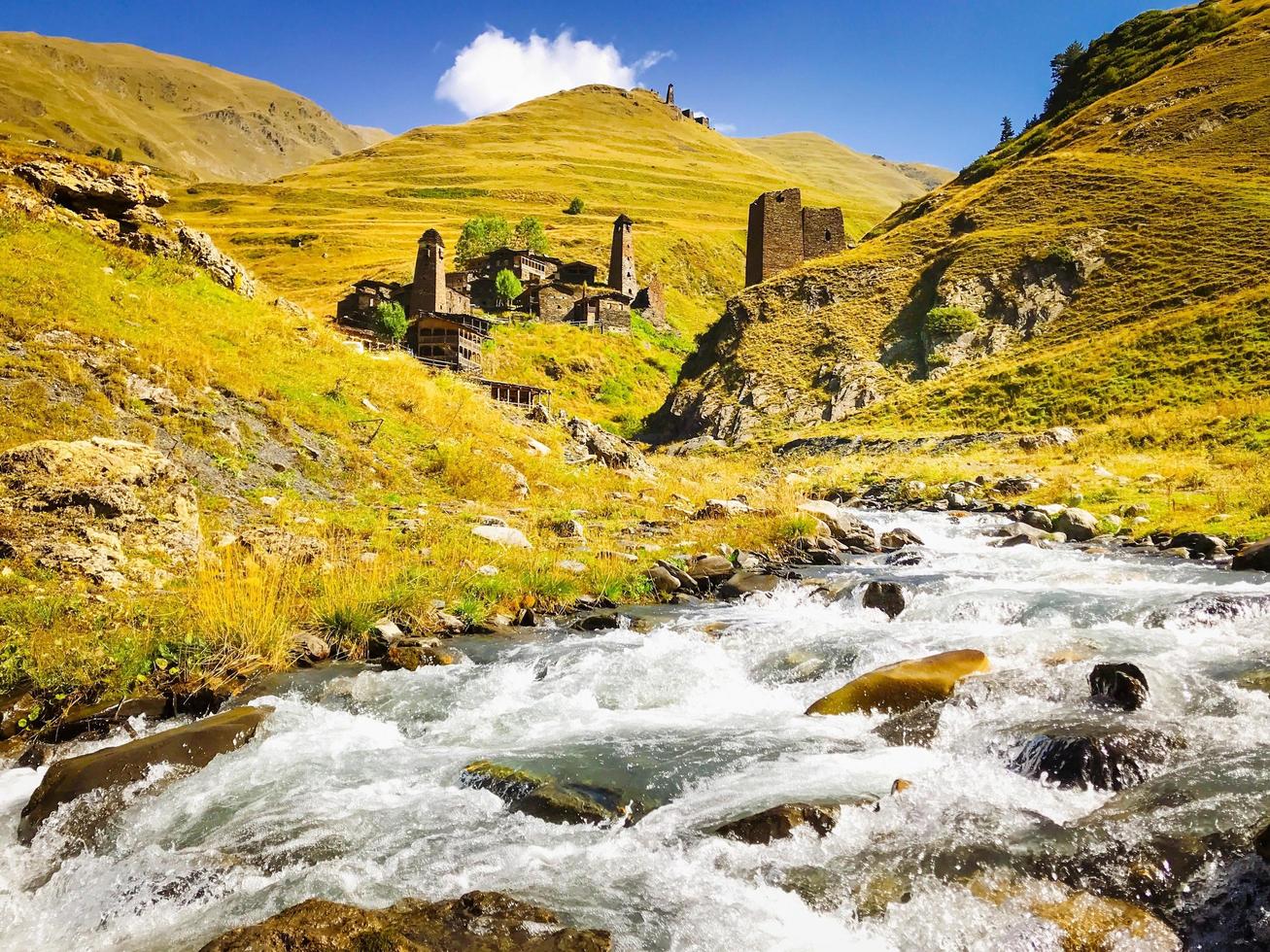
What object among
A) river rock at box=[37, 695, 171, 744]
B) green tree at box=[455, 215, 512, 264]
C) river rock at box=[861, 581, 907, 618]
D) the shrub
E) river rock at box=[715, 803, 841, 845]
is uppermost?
green tree at box=[455, 215, 512, 264]

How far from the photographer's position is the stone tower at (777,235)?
209ft

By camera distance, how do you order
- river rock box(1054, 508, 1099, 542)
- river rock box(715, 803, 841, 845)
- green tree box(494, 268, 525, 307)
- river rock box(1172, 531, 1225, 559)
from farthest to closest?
green tree box(494, 268, 525, 307)
river rock box(1054, 508, 1099, 542)
river rock box(1172, 531, 1225, 559)
river rock box(715, 803, 841, 845)

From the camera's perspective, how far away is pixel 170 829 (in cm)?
527

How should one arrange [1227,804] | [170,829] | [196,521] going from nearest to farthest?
[1227,804] < [170,829] < [196,521]

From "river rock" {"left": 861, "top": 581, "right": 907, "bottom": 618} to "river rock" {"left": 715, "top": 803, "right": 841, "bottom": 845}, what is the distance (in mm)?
6461

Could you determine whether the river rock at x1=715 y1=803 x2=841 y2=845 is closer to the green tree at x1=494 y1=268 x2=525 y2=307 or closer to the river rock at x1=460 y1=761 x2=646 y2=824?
the river rock at x1=460 y1=761 x2=646 y2=824

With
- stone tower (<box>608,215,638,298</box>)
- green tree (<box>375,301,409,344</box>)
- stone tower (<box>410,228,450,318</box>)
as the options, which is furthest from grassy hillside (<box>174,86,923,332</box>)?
green tree (<box>375,301,409,344</box>)

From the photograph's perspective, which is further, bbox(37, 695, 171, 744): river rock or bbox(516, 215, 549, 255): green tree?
bbox(516, 215, 549, 255): green tree

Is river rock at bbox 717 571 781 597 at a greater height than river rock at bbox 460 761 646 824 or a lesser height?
lesser

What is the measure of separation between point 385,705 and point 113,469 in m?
5.25

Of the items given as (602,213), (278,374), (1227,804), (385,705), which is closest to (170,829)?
(385,705)

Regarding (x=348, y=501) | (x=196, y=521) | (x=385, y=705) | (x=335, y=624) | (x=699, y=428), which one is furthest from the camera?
(x=699, y=428)

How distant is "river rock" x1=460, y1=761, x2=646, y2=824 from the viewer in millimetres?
5441

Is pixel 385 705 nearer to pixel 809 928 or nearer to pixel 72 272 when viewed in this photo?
pixel 809 928
